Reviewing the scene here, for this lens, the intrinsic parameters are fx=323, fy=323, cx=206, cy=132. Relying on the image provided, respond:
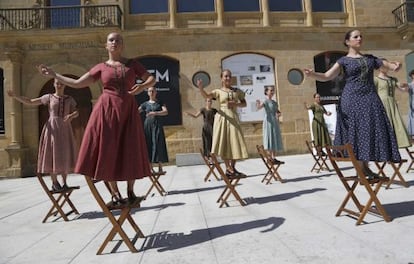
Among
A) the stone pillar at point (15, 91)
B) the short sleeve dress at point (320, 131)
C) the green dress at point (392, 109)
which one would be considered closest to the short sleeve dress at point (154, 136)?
the short sleeve dress at point (320, 131)

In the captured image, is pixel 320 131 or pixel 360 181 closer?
pixel 360 181

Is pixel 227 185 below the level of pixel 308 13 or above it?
below

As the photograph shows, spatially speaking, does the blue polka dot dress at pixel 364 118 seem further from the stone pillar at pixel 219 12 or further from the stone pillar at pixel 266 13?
the stone pillar at pixel 266 13

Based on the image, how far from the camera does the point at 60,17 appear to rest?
48.4ft

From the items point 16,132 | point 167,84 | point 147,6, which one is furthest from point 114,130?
point 147,6

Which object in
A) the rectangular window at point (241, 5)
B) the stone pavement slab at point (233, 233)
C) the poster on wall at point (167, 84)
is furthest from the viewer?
the rectangular window at point (241, 5)

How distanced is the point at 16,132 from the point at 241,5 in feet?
38.2

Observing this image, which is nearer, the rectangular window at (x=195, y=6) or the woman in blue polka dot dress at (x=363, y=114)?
the woman in blue polka dot dress at (x=363, y=114)

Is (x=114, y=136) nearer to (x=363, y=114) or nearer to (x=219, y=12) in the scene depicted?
(x=363, y=114)

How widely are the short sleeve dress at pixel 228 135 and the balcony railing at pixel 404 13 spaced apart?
14815 millimetres

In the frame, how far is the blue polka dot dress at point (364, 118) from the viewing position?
3.33 meters

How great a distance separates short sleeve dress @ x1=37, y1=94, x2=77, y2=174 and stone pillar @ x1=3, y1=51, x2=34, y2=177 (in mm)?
10236

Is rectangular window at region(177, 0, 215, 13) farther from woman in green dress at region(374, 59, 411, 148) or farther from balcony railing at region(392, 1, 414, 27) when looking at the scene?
woman in green dress at region(374, 59, 411, 148)

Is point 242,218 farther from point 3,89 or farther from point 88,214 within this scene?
point 3,89
